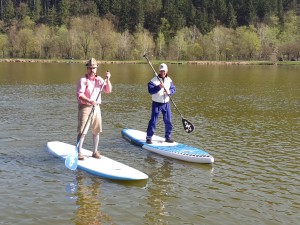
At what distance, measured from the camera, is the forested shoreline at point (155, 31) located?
12288cm

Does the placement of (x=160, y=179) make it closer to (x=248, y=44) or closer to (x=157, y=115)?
(x=157, y=115)

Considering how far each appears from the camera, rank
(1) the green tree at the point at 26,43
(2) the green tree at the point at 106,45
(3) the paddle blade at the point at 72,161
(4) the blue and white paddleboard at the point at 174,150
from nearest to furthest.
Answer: (3) the paddle blade at the point at 72,161
(4) the blue and white paddleboard at the point at 174,150
(1) the green tree at the point at 26,43
(2) the green tree at the point at 106,45

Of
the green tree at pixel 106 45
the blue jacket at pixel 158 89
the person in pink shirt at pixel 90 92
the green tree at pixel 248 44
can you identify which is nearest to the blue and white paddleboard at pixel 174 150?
the blue jacket at pixel 158 89

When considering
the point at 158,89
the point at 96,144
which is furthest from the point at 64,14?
the point at 96,144

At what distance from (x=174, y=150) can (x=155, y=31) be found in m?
158

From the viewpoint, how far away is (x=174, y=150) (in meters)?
13.4

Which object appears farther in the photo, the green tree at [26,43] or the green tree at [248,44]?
the green tree at [248,44]

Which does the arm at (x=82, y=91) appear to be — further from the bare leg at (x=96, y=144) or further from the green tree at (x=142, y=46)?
the green tree at (x=142, y=46)

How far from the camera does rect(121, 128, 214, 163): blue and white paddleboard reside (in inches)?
505

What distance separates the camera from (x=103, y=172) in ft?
36.7

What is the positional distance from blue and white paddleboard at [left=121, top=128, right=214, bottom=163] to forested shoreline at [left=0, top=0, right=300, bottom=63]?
100619 millimetres

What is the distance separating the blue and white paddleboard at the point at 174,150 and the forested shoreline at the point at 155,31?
101 m

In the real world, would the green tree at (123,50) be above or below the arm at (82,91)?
above

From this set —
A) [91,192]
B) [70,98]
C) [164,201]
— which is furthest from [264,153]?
[70,98]
